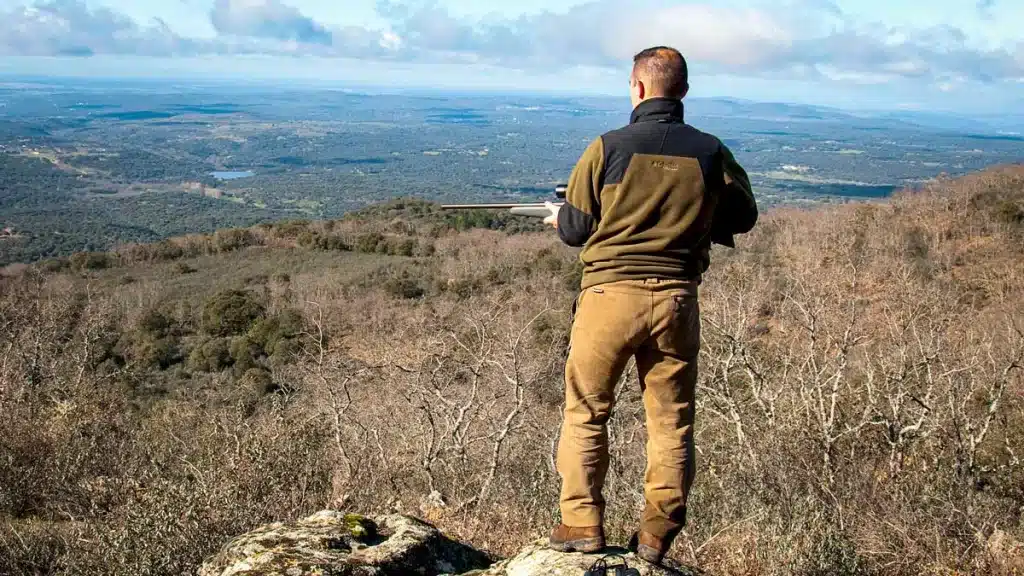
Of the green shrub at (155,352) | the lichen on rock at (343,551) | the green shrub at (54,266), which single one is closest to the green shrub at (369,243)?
the green shrub at (54,266)

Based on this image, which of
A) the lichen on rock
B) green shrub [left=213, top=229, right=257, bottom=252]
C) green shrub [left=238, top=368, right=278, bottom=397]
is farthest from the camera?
green shrub [left=213, top=229, right=257, bottom=252]

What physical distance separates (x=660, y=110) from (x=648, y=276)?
2.15ft

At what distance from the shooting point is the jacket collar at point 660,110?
2869mm

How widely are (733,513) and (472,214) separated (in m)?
62.6

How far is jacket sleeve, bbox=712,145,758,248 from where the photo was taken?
2891 millimetres

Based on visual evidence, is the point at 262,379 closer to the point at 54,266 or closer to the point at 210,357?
the point at 210,357

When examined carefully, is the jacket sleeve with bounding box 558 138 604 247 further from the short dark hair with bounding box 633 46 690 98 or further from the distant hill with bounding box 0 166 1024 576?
the distant hill with bounding box 0 166 1024 576

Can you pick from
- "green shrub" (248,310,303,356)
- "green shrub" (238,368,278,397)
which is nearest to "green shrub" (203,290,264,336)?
"green shrub" (248,310,303,356)

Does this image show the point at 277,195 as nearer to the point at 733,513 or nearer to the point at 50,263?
the point at 50,263

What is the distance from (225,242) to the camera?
178 feet

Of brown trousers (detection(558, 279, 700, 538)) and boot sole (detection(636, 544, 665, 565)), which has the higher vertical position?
brown trousers (detection(558, 279, 700, 538))

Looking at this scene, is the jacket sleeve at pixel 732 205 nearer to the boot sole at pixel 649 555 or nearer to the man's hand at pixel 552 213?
the man's hand at pixel 552 213

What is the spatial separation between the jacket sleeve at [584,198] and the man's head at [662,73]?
30 centimetres

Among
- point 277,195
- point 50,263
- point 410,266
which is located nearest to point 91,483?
point 410,266
